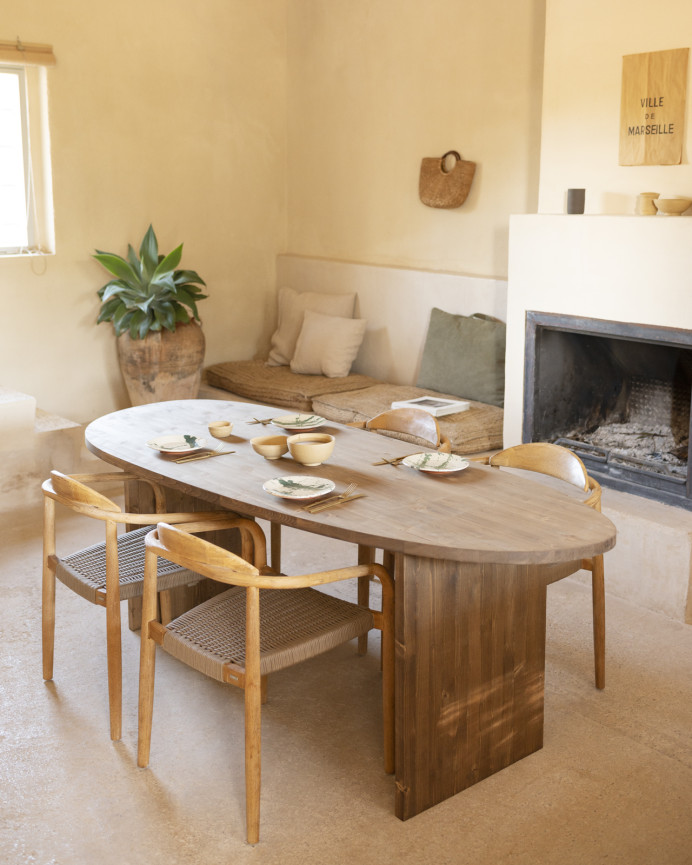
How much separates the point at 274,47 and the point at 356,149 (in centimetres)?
94

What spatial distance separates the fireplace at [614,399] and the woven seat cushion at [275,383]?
1.35 m

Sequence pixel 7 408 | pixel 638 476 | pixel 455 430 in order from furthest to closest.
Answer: pixel 7 408 → pixel 455 430 → pixel 638 476

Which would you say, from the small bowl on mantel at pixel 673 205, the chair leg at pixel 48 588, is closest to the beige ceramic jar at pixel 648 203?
the small bowl on mantel at pixel 673 205

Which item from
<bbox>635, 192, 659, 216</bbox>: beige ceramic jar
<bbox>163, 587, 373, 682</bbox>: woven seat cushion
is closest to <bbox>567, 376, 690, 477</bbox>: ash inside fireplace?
<bbox>635, 192, 659, 216</bbox>: beige ceramic jar

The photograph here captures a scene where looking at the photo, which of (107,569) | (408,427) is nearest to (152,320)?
(408,427)

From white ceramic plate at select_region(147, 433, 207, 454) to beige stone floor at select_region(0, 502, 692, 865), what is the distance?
2.42ft

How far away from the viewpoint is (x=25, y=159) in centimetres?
516

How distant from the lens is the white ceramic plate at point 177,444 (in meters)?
2.90

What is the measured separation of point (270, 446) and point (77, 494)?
1.89ft

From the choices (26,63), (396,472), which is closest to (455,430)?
(396,472)

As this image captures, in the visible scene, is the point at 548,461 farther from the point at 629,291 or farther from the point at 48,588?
the point at 48,588

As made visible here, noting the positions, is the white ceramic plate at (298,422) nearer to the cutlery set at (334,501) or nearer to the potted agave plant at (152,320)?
the cutlery set at (334,501)

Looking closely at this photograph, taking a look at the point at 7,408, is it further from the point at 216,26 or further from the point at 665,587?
the point at 665,587

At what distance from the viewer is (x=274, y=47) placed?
5.85m
